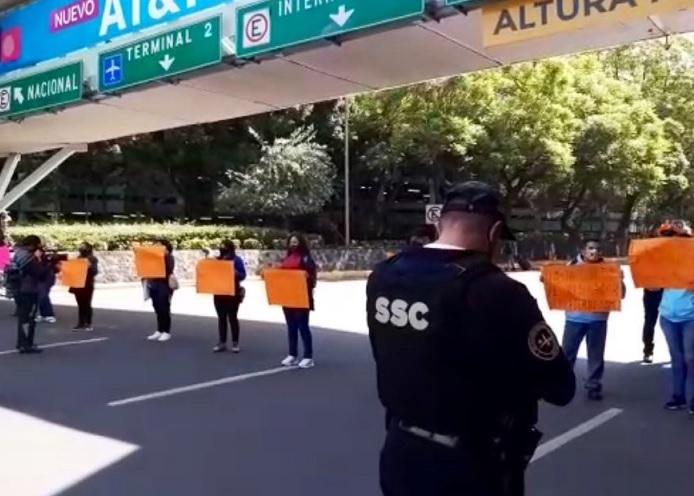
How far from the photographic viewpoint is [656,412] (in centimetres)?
802

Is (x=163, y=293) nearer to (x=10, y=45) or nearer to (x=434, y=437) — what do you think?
(x=10, y=45)

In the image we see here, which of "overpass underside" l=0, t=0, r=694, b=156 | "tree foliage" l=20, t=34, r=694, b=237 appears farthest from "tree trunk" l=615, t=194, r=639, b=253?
"overpass underside" l=0, t=0, r=694, b=156

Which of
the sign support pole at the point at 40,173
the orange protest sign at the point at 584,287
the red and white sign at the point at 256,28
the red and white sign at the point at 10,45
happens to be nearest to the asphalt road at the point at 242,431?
the orange protest sign at the point at 584,287

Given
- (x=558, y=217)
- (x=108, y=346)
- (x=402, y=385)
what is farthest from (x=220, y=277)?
(x=558, y=217)

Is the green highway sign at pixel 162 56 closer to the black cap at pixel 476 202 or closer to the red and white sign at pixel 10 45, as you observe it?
the red and white sign at pixel 10 45

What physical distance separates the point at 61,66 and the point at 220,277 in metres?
4.28

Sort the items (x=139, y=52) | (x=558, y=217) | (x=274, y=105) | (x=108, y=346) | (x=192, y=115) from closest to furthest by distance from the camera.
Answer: (x=139, y=52) < (x=108, y=346) < (x=274, y=105) < (x=192, y=115) < (x=558, y=217)

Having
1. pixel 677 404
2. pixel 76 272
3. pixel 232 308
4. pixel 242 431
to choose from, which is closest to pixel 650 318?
pixel 677 404

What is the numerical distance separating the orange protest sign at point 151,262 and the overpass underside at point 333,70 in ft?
7.87

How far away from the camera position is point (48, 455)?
6363 millimetres

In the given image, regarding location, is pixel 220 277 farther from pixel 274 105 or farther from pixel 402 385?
pixel 402 385

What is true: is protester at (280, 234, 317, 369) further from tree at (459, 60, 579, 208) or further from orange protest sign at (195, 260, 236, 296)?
tree at (459, 60, 579, 208)

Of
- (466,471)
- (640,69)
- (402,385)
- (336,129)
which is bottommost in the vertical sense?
(466,471)

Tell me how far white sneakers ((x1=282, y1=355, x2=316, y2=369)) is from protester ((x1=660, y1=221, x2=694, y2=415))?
4.37 m
